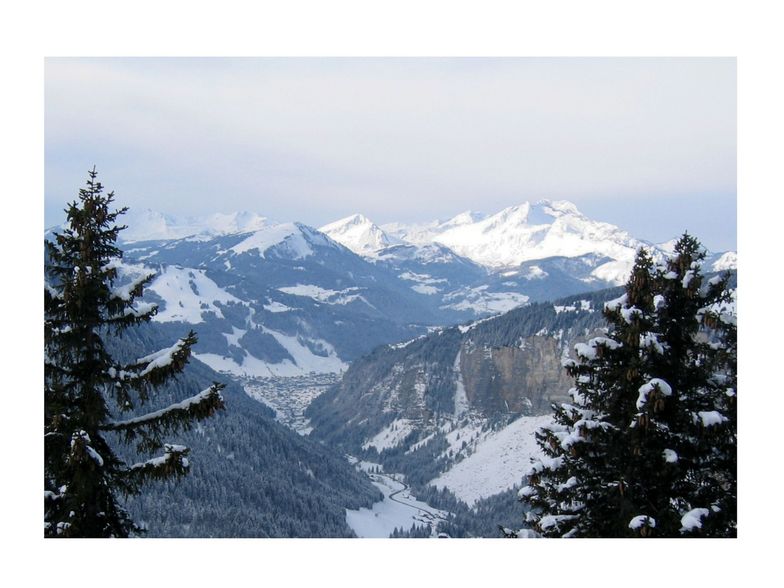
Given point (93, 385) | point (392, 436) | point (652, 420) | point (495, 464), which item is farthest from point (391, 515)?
point (93, 385)

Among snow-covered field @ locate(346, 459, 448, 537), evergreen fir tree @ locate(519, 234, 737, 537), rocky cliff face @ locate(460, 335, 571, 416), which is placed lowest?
snow-covered field @ locate(346, 459, 448, 537)

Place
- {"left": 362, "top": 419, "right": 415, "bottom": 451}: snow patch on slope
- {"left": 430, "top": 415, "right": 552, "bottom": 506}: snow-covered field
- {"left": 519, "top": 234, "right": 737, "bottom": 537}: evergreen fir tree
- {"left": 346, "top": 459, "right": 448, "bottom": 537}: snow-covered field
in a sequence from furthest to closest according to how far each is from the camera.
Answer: {"left": 362, "top": 419, "right": 415, "bottom": 451}: snow patch on slope
{"left": 430, "top": 415, "right": 552, "bottom": 506}: snow-covered field
{"left": 346, "top": 459, "right": 448, "bottom": 537}: snow-covered field
{"left": 519, "top": 234, "right": 737, "bottom": 537}: evergreen fir tree

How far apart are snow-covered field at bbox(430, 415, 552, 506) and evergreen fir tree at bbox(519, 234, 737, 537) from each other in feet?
387

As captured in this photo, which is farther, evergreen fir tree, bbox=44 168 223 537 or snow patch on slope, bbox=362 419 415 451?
snow patch on slope, bbox=362 419 415 451

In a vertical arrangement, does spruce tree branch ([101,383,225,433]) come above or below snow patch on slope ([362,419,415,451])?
above

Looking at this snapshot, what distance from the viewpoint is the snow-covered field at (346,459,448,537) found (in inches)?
4269

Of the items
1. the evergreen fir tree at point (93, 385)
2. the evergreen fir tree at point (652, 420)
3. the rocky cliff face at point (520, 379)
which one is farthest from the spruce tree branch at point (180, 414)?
the rocky cliff face at point (520, 379)

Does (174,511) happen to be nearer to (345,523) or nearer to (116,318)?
(345,523)

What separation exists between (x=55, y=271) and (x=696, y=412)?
14.1 m

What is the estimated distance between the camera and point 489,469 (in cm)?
14600

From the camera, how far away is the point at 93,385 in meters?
14.2

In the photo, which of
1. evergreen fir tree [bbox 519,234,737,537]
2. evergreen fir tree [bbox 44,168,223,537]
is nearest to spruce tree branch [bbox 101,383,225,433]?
evergreen fir tree [bbox 44,168,223,537]

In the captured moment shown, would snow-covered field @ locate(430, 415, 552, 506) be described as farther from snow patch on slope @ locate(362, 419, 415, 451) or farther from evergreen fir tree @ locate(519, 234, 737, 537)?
evergreen fir tree @ locate(519, 234, 737, 537)

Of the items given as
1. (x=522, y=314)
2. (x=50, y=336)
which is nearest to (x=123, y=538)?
(x=50, y=336)
